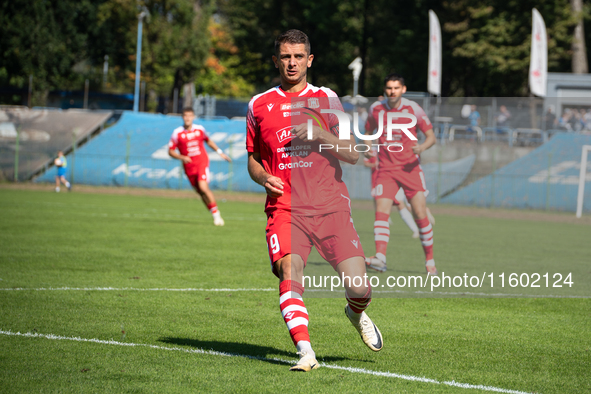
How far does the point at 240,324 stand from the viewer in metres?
6.19

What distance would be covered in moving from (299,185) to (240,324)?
1.85 m

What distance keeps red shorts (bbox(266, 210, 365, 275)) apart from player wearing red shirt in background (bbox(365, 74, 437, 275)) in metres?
4.66

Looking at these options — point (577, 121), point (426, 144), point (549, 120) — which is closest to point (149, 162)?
point (549, 120)

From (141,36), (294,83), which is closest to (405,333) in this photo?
Answer: (294,83)

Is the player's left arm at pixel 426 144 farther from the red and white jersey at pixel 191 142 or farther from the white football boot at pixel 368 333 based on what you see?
the red and white jersey at pixel 191 142

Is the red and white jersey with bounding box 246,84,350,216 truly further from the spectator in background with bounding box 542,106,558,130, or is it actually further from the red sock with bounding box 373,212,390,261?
the spectator in background with bounding box 542,106,558,130

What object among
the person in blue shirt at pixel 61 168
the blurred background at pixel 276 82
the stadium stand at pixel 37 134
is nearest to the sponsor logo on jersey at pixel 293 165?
the blurred background at pixel 276 82

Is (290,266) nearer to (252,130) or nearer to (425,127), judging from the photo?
(252,130)

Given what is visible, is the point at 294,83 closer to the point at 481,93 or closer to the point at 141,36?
the point at 141,36

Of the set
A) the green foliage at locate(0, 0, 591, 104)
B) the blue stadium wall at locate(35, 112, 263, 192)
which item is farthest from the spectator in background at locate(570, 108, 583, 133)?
the green foliage at locate(0, 0, 591, 104)

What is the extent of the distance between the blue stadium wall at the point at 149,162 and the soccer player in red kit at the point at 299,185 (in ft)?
78.9

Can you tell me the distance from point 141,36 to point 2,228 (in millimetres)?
33019

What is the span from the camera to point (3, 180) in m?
29.8

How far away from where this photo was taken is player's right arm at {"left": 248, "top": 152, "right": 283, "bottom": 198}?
465 cm
